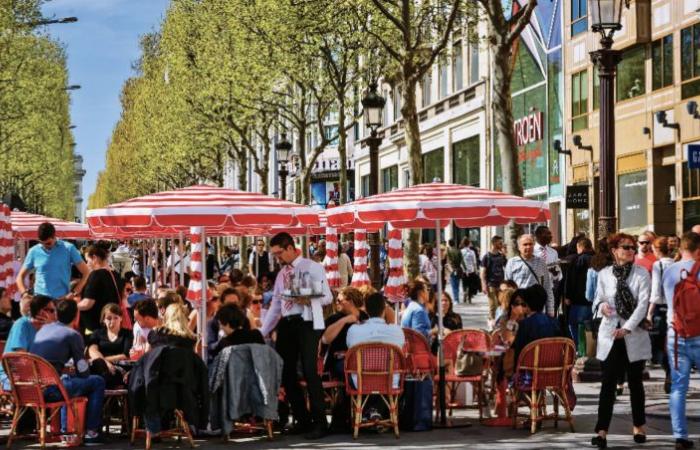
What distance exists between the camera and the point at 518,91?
42.8 meters

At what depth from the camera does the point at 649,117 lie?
3222 cm

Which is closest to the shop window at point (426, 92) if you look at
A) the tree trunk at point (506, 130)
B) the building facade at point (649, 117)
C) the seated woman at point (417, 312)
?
the building facade at point (649, 117)

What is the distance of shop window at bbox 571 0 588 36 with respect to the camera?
3625 centimetres

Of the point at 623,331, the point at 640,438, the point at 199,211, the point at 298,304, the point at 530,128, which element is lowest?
the point at 640,438

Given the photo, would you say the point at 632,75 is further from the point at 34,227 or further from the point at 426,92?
the point at 426,92

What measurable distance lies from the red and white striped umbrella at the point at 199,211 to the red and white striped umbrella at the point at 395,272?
5.78 metres

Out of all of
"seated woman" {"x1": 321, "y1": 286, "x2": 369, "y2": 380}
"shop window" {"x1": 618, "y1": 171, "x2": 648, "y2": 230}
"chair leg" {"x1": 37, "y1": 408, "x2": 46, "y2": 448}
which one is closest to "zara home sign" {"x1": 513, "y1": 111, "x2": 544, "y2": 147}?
"shop window" {"x1": 618, "y1": 171, "x2": 648, "y2": 230}

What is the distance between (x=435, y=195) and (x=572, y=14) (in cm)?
2483

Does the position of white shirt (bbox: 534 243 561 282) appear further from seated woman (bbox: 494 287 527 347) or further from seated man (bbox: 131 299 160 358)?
seated man (bbox: 131 299 160 358)

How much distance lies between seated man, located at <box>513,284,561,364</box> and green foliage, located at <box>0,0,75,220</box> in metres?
32.1

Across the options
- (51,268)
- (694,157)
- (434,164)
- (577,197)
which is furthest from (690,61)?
(434,164)

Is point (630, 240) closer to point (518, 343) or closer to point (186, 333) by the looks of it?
point (518, 343)

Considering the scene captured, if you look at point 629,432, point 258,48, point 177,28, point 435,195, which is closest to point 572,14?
point 258,48

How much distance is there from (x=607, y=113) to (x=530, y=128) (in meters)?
25.3
